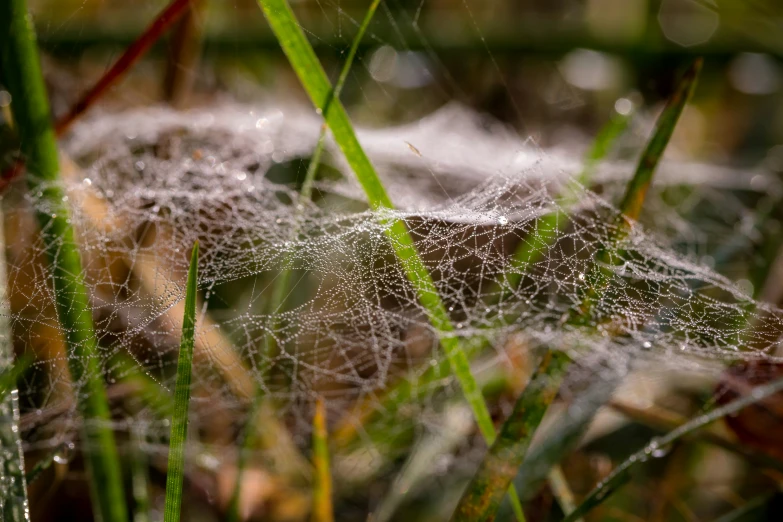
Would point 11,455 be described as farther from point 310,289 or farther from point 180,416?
point 310,289

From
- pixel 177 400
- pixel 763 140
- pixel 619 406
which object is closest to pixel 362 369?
pixel 619 406

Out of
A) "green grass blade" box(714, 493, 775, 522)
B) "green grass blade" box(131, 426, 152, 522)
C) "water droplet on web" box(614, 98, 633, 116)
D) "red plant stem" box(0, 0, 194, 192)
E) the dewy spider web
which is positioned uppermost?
"water droplet on web" box(614, 98, 633, 116)

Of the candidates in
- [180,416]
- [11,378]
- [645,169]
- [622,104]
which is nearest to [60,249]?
[11,378]

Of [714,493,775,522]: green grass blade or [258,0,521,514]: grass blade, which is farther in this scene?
[714,493,775,522]: green grass blade

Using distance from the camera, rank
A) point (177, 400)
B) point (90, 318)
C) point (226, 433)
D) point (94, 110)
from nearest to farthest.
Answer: point (177, 400), point (90, 318), point (226, 433), point (94, 110)

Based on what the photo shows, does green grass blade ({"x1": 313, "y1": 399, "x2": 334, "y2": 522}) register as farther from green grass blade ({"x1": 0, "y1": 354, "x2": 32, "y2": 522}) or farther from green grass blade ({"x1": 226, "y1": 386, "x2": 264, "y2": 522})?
green grass blade ({"x1": 0, "y1": 354, "x2": 32, "y2": 522})

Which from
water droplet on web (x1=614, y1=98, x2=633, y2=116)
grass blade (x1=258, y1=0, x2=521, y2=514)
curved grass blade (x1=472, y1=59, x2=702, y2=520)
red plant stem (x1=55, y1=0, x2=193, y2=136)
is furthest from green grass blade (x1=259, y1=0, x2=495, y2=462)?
water droplet on web (x1=614, y1=98, x2=633, y2=116)

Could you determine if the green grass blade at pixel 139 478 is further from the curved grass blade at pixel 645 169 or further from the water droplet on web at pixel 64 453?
the curved grass blade at pixel 645 169

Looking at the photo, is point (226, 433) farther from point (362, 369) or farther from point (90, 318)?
point (90, 318)
